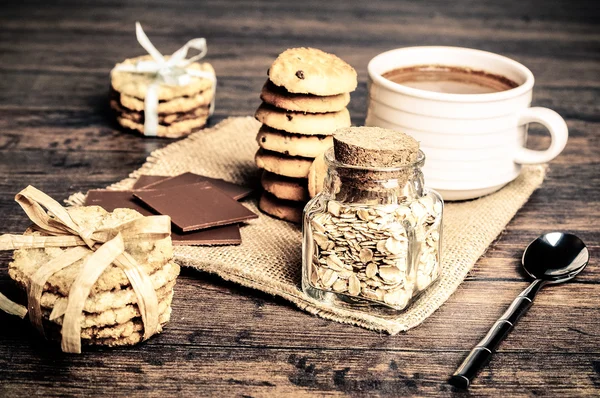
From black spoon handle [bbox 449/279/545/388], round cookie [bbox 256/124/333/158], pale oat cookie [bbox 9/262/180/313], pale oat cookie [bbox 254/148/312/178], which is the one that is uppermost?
round cookie [bbox 256/124/333/158]

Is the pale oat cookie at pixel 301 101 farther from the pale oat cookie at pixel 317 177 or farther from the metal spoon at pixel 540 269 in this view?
the metal spoon at pixel 540 269

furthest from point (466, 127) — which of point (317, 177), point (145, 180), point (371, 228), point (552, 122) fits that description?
point (145, 180)

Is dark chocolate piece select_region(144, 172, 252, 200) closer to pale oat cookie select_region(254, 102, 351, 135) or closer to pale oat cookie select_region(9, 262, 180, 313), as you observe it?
pale oat cookie select_region(254, 102, 351, 135)

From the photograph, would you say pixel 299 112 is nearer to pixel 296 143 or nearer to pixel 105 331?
pixel 296 143

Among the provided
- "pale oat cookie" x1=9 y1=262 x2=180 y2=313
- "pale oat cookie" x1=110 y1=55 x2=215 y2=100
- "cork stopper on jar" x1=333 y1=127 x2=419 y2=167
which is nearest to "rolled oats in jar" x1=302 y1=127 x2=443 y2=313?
"cork stopper on jar" x1=333 y1=127 x2=419 y2=167

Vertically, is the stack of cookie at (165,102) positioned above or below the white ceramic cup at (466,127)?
below

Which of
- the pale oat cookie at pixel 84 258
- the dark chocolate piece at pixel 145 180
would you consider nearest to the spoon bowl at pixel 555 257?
the pale oat cookie at pixel 84 258

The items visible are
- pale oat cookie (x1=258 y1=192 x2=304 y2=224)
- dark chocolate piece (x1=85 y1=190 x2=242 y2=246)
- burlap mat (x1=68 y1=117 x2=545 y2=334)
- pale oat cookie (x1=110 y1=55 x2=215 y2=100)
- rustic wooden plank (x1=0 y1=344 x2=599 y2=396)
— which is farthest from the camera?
pale oat cookie (x1=110 y1=55 x2=215 y2=100)
